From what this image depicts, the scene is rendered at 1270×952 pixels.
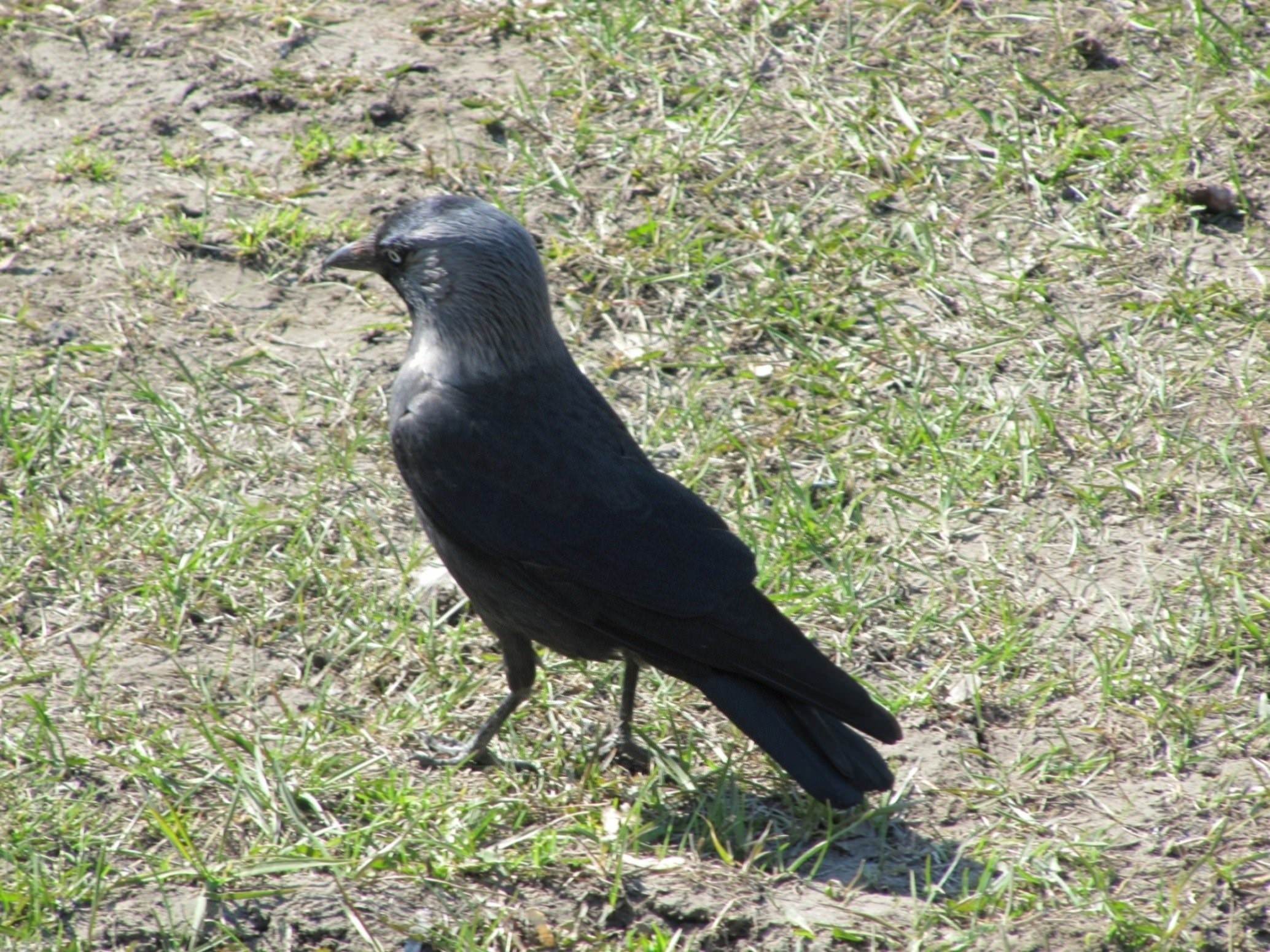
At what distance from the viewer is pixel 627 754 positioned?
3.88 m

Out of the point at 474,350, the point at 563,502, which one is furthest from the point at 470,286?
the point at 563,502

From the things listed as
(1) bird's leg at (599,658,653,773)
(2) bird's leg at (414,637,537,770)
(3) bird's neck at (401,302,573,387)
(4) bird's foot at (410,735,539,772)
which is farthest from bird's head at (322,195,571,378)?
(4) bird's foot at (410,735,539,772)

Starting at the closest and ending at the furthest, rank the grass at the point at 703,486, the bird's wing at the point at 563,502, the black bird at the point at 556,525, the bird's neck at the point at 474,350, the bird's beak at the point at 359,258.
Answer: the grass at the point at 703,486 → the black bird at the point at 556,525 → the bird's wing at the point at 563,502 → the bird's neck at the point at 474,350 → the bird's beak at the point at 359,258

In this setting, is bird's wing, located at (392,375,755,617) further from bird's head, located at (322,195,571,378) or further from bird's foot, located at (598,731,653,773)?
bird's foot, located at (598,731,653,773)

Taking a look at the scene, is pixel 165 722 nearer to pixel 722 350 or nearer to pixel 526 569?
pixel 526 569

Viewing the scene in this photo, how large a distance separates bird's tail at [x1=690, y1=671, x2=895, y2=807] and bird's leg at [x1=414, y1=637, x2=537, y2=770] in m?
0.52

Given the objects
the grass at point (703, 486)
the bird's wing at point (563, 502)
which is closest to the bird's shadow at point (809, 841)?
the grass at point (703, 486)

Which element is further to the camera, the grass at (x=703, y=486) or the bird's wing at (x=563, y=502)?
the bird's wing at (x=563, y=502)

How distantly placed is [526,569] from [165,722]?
3.41 ft

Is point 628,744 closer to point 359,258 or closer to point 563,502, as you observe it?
point 563,502

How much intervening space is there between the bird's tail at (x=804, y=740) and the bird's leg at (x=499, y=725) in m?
0.52

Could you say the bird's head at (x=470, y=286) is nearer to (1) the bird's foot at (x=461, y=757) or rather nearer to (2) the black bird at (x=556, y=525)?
(2) the black bird at (x=556, y=525)

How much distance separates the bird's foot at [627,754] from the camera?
3861 mm

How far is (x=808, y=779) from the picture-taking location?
11.3 ft
